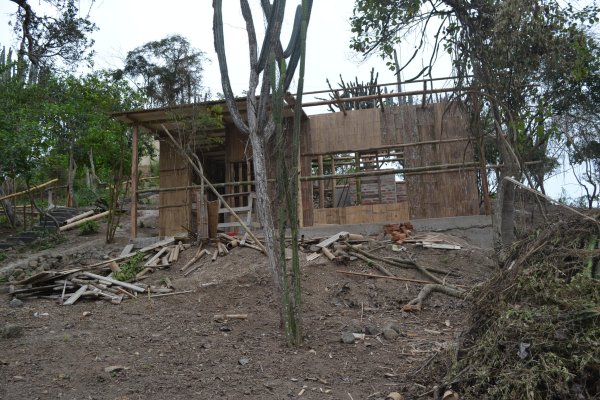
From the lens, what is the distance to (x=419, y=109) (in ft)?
46.0

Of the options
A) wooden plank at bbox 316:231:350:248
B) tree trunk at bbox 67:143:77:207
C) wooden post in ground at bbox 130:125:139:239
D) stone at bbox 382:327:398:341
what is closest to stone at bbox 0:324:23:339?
stone at bbox 382:327:398:341

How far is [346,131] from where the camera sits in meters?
14.4

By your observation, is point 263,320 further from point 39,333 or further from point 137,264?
point 137,264

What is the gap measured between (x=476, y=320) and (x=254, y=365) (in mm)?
2628

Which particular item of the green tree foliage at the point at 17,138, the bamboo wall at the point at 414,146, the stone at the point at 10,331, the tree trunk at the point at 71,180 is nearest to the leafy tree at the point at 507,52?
the bamboo wall at the point at 414,146

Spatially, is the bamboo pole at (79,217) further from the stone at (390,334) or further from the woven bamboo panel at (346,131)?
the stone at (390,334)

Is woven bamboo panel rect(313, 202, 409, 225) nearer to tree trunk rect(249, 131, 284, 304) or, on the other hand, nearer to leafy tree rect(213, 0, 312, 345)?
leafy tree rect(213, 0, 312, 345)

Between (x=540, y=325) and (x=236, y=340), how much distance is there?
13.2 ft

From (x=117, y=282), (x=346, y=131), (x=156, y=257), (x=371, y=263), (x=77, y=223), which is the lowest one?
(x=117, y=282)

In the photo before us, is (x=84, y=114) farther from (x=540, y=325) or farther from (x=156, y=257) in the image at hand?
(x=540, y=325)

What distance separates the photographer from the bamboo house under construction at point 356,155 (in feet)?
42.3

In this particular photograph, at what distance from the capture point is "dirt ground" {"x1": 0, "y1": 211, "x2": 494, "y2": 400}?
5.41 meters

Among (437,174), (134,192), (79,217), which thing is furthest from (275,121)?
(79,217)

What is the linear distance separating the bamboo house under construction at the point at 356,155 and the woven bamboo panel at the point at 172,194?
27mm
